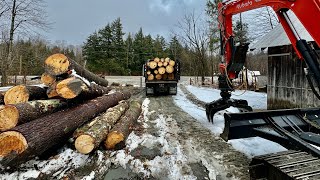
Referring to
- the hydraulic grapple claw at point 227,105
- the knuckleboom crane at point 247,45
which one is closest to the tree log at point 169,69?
the knuckleboom crane at point 247,45

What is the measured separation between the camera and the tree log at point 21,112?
14.3ft

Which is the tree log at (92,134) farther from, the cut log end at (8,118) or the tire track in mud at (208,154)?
the tire track in mud at (208,154)

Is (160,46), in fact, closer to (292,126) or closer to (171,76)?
(171,76)

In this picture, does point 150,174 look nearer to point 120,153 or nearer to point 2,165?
point 120,153

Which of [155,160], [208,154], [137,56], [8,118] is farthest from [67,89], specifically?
[137,56]

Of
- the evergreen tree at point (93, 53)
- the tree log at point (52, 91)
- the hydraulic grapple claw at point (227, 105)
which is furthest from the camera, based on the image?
the evergreen tree at point (93, 53)

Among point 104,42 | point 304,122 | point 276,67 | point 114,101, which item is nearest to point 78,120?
point 114,101

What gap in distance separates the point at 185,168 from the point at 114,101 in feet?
16.6

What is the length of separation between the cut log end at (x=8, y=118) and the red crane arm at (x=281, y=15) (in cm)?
464

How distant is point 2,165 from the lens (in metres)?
4.06

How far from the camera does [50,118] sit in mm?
4863

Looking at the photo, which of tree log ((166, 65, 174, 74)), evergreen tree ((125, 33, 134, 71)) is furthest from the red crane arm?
evergreen tree ((125, 33, 134, 71))

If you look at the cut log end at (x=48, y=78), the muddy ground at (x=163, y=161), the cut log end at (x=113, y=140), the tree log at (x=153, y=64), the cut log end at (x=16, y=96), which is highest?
the tree log at (x=153, y=64)

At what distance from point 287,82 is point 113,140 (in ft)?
24.7
